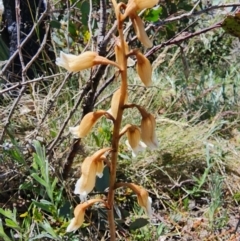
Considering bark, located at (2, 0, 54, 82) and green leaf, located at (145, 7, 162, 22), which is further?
bark, located at (2, 0, 54, 82)

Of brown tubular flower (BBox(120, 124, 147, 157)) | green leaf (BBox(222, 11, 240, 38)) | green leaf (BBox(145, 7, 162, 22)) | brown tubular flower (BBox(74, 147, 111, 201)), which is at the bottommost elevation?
brown tubular flower (BBox(74, 147, 111, 201))

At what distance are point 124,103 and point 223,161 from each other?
1.64 m

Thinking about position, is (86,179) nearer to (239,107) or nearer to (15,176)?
(15,176)

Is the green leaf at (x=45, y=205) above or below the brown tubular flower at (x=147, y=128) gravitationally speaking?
below

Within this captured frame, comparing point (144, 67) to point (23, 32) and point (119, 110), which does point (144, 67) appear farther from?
point (23, 32)

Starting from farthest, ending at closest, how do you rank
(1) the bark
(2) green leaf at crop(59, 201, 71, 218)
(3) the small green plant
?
(1) the bark → (2) green leaf at crop(59, 201, 71, 218) → (3) the small green plant

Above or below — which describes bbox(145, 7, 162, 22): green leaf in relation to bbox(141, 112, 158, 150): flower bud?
above

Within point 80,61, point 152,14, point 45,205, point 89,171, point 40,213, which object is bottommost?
point 40,213

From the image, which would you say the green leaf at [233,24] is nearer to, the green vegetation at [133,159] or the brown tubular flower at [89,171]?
the brown tubular flower at [89,171]

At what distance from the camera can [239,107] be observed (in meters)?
3.38

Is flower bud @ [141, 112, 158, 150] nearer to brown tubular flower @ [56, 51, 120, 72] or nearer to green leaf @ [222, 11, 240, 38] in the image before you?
brown tubular flower @ [56, 51, 120, 72]

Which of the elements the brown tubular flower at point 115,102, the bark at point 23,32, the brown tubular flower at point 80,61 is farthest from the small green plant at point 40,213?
the bark at point 23,32

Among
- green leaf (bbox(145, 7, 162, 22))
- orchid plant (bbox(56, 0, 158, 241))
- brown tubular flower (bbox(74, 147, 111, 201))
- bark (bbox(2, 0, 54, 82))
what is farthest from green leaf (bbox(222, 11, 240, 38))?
bark (bbox(2, 0, 54, 82))

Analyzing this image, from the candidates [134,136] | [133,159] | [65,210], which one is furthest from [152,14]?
[134,136]
